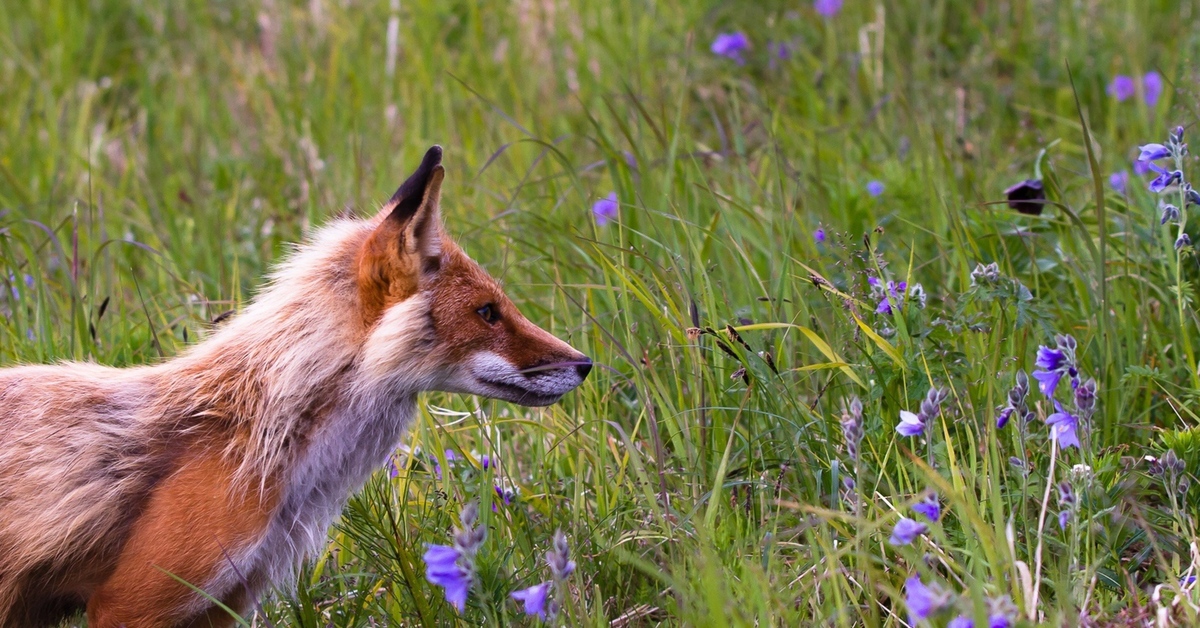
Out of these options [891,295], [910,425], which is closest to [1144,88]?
[891,295]

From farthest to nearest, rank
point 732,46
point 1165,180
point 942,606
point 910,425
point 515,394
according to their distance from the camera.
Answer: point 732,46 → point 1165,180 → point 515,394 → point 910,425 → point 942,606

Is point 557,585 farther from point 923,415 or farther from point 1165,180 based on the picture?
point 1165,180

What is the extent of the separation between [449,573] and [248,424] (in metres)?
1.10

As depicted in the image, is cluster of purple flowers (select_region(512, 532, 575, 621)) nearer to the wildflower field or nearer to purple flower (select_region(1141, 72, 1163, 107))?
the wildflower field

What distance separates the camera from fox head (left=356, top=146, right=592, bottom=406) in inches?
150

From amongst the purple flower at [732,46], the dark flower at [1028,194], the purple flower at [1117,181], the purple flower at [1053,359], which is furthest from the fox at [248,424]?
the purple flower at [732,46]

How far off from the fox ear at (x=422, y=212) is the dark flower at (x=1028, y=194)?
2.61m

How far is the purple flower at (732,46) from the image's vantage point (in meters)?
8.23

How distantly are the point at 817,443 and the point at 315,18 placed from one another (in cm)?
693

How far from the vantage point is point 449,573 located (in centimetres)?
306

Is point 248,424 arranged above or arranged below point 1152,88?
above

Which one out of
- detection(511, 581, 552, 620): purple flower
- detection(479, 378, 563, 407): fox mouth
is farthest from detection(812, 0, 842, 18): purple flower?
detection(511, 581, 552, 620): purple flower

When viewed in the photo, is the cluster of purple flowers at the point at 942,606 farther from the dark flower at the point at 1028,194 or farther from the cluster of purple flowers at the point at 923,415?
the dark flower at the point at 1028,194

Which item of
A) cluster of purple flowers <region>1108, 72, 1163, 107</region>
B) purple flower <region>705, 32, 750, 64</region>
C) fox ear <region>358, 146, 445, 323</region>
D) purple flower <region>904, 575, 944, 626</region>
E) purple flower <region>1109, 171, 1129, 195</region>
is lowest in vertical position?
purple flower <region>1109, 171, 1129, 195</region>
